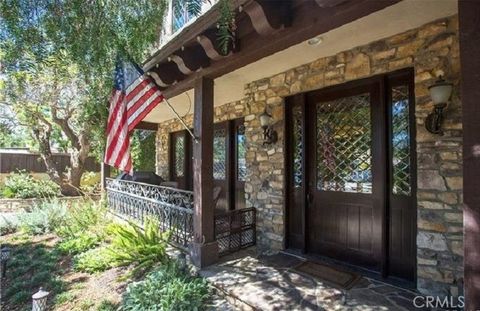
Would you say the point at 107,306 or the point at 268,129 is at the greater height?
the point at 268,129

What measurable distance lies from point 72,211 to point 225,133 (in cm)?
374

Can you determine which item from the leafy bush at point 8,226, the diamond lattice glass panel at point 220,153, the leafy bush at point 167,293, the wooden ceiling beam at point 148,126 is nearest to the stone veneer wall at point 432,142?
the leafy bush at point 167,293

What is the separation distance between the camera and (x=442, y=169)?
2615 mm

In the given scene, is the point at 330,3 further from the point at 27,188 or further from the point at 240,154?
the point at 27,188

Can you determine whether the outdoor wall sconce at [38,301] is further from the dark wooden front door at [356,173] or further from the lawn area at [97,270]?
the dark wooden front door at [356,173]

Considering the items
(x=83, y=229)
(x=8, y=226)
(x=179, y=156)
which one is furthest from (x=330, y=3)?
(x=8, y=226)

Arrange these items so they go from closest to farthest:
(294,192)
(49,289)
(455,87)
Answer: (455,87) < (49,289) < (294,192)

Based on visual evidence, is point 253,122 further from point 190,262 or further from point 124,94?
point 190,262

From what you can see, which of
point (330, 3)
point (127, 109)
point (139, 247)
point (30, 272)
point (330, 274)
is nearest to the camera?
point (330, 3)

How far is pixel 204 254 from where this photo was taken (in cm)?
353

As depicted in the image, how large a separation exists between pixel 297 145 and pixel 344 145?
27.9 inches

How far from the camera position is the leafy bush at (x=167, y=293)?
2.79 meters

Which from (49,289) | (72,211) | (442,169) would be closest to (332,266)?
(442,169)

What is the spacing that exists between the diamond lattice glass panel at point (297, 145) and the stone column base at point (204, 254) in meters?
1.45
